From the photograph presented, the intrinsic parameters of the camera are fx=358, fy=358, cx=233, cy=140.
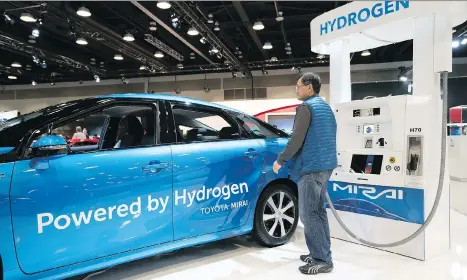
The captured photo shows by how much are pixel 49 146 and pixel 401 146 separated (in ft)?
9.09

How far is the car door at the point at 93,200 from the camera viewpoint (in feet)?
6.69

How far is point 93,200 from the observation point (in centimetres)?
224

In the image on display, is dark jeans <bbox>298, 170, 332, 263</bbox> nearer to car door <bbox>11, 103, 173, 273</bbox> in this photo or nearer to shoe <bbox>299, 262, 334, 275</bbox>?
shoe <bbox>299, 262, 334, 275</bbox>

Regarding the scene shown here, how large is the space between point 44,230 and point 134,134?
980 millimetres

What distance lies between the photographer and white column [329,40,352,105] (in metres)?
3.85

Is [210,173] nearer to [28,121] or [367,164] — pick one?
[28,121]

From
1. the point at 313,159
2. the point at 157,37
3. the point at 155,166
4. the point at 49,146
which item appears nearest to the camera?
the point at 49,146

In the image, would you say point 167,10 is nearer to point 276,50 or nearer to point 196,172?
point 276,50

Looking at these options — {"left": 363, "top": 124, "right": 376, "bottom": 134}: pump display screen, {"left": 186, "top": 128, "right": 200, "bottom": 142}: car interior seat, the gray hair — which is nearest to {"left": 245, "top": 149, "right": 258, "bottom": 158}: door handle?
{"left": 186, "top": 128, "right": 200, "bottom": 142}: car interior seat

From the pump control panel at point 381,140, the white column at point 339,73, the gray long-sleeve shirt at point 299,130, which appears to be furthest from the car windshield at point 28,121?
the white column at point 339,73

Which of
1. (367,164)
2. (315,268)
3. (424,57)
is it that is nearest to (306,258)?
(315,268)

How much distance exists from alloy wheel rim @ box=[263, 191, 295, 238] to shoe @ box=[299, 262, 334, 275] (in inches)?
24.2

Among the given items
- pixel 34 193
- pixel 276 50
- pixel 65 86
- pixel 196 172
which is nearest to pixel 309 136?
pixel 196 172

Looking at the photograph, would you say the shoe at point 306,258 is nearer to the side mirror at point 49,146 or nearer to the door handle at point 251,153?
the door handle at point 251,153
